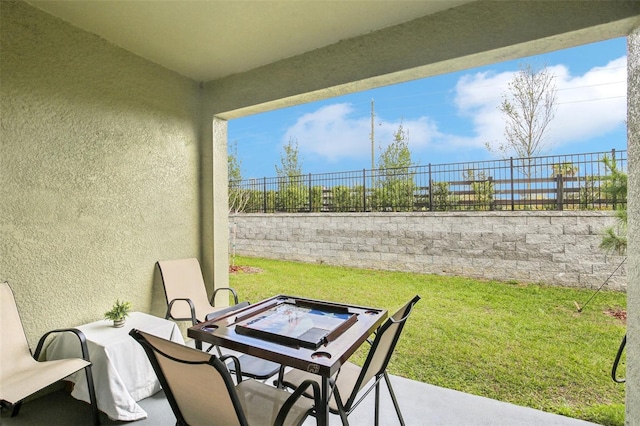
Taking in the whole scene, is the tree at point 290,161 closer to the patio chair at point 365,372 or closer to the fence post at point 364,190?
the fence post at point 364,190

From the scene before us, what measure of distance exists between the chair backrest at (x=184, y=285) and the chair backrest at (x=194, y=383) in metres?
1.74

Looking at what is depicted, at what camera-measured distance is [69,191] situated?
250cm

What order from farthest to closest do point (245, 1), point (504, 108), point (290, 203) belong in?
point (290, 203) → point (504, 108) → point (245, 1)

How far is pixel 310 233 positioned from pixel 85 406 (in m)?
5.02

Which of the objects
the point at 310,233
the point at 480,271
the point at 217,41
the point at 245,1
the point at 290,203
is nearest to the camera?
the point at 245,1

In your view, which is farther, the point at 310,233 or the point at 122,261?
the point at 310,233

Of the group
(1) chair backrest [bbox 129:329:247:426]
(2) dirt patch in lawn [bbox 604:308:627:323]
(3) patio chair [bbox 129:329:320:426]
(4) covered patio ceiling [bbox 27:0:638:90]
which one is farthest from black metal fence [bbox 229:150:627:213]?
(1) chair backrest [bbox 129:329:247:426]

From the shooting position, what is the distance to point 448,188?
19.2 ft

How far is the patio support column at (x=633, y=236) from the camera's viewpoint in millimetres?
1734

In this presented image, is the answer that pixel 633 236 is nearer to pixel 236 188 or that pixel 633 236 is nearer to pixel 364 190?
pixel 364 190

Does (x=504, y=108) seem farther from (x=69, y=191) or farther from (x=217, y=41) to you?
(x=69, y=191)

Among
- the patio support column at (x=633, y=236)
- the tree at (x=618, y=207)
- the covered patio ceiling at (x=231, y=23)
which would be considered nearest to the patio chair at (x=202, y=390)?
the patio support column at (x=633, y=236)

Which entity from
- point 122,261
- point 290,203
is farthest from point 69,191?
point 290,203

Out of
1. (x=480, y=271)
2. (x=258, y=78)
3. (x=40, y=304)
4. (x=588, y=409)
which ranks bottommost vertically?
(x=588, y=409)
